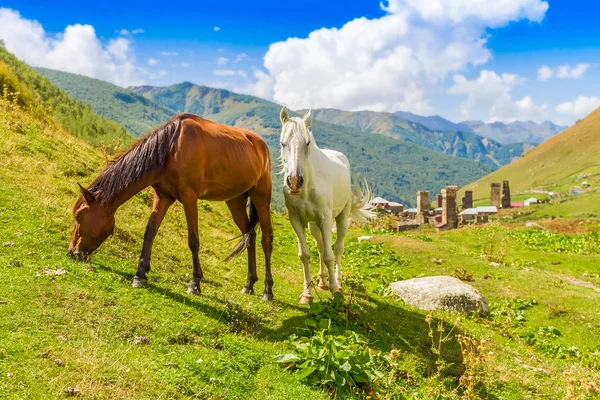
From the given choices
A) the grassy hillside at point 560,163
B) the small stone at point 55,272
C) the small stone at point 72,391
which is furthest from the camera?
the grassy hillside at point 560,163

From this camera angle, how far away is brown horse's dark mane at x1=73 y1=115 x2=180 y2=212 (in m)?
6.82

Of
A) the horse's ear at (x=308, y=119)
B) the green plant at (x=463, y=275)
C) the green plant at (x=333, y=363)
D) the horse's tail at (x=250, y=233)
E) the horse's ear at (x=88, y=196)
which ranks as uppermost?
the horse's ear at (x=308, y=119)

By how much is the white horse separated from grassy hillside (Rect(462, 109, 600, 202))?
124713mm

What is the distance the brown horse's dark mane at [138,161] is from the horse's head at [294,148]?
1754 millimetres

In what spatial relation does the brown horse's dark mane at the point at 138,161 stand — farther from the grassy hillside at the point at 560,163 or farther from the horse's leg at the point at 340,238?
the grassy hillside at the point at 560,163

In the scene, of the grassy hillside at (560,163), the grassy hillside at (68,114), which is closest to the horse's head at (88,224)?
the grassy hillside at (68,114)

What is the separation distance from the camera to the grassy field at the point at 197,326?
4482 millimetres

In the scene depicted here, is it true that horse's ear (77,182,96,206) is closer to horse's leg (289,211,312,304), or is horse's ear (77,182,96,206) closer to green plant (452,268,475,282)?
horse's leg (289,211,312,304)

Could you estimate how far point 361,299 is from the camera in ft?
30.1

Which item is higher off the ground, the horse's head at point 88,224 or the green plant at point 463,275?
the horse's head at point 88,224

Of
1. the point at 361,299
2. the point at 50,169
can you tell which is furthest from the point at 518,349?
the point at 50,169

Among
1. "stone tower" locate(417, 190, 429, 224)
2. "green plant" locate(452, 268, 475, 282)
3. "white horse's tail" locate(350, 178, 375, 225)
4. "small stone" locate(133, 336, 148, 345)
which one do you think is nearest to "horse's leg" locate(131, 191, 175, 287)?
"small stone" locate(133, 336, 148, 345)

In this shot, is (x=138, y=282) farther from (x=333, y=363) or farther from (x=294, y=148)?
(x=333, y=363)

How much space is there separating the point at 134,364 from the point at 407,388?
11.6ft
